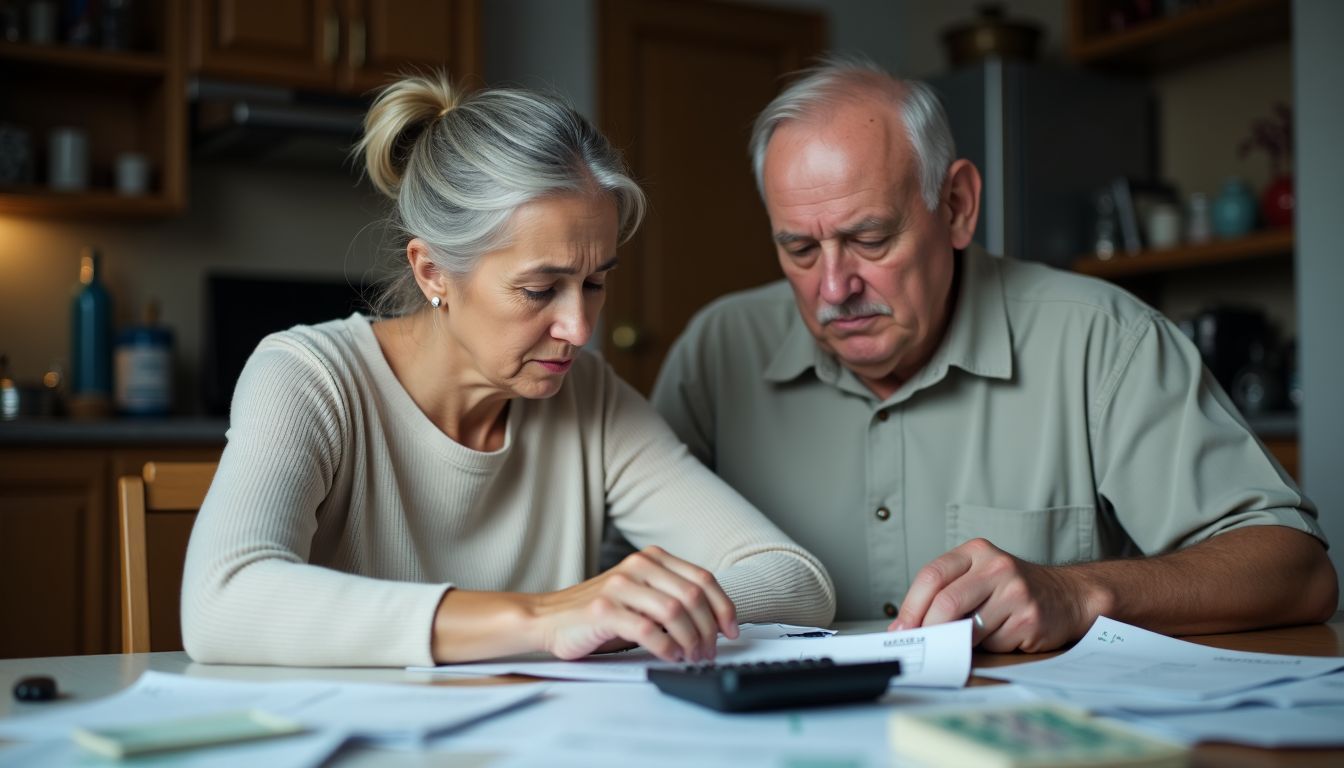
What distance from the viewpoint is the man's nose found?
5.42 feet

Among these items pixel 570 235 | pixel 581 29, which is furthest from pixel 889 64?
pixel 570 235

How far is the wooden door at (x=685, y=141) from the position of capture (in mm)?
4273

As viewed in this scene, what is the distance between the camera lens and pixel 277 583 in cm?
110

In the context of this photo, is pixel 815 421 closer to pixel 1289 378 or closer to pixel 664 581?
pixel 664 581

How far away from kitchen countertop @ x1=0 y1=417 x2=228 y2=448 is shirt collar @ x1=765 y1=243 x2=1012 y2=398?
1.80 meters

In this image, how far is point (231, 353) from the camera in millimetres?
3621

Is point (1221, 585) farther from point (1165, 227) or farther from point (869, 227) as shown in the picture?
point (1165, 227)

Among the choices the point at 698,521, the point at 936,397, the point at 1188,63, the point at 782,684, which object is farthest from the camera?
the point at 1188,63

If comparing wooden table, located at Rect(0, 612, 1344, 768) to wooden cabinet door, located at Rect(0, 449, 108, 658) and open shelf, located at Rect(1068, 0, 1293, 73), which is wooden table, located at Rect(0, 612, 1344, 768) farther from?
open shelf, located at Rect(1068, 0, 1293, 73)

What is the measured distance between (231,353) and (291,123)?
686 millimetres

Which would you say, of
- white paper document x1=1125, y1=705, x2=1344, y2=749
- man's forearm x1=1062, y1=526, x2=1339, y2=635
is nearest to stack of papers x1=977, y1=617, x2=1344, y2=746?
white paper document x1=1125, y1=705, x2=1344, y2=749

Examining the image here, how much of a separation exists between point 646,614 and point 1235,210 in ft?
10.6

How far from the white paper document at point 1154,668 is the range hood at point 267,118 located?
2627 mm

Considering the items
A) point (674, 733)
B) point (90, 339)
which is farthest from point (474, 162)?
point (90, 339)
